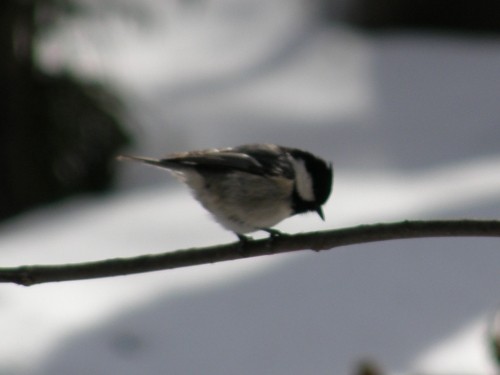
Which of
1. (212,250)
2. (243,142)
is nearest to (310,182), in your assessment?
(212,250)

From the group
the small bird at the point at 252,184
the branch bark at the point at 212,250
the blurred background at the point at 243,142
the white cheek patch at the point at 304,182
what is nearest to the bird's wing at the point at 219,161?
the small bird at the point at 252,184

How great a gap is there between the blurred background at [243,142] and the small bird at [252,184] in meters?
0.92

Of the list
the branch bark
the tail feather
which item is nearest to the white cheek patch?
the tail feather

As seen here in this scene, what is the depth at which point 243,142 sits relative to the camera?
7277mm

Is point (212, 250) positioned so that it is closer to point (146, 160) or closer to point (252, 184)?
point (146, 160)

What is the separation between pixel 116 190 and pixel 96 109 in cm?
62

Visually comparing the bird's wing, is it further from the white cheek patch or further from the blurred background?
the blurred background

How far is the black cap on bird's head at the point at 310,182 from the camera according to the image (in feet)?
10.2

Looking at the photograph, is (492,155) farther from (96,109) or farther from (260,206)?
(260,206)

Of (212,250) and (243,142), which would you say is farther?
(243,142)

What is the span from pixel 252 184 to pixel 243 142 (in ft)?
13.8

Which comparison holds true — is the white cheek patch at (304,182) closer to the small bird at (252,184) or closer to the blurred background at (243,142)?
the small bird at (252,184)

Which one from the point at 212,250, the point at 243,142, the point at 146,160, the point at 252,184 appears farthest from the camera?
the point at 243,142

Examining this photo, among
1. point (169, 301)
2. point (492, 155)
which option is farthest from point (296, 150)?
point (492, 155)
